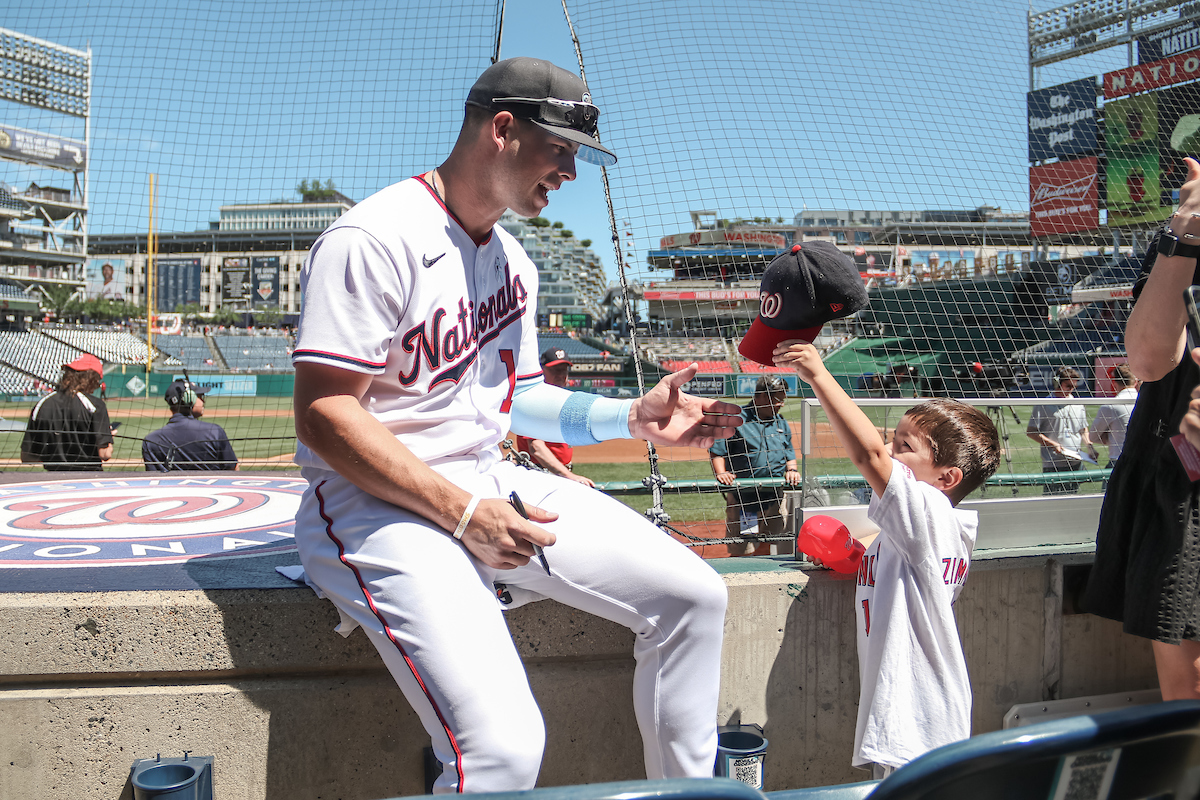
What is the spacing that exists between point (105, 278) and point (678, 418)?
67.6 metres

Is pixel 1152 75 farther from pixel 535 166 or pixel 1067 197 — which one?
pixel 535 166

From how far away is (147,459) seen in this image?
16.8ft

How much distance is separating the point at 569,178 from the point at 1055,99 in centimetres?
3360

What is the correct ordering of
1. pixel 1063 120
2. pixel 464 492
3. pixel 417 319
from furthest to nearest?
pixel 1063 120, pixel 417 319, pixel 464 492

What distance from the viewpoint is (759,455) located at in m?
5.23

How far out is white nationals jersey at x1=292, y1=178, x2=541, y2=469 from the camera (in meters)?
1.43

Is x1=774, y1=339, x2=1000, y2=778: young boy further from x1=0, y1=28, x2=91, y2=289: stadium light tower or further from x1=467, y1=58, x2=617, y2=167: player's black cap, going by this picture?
x1=0, y1=28, x2=91, y2=289: stadium light tower

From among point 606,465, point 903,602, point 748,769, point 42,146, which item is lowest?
point 606,465

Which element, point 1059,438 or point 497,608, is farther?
point 1059,438

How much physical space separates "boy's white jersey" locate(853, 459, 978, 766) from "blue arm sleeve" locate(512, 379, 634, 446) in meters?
0.65

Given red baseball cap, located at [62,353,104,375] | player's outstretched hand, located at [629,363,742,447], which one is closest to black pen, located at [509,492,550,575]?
player's outstretched hand, located at [629,363,742,447]

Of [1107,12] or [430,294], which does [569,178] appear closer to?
[430,294]

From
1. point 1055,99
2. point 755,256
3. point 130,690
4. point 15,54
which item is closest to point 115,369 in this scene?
point 15,54

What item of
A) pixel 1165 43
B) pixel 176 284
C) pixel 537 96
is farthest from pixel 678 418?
pixel 176 284
